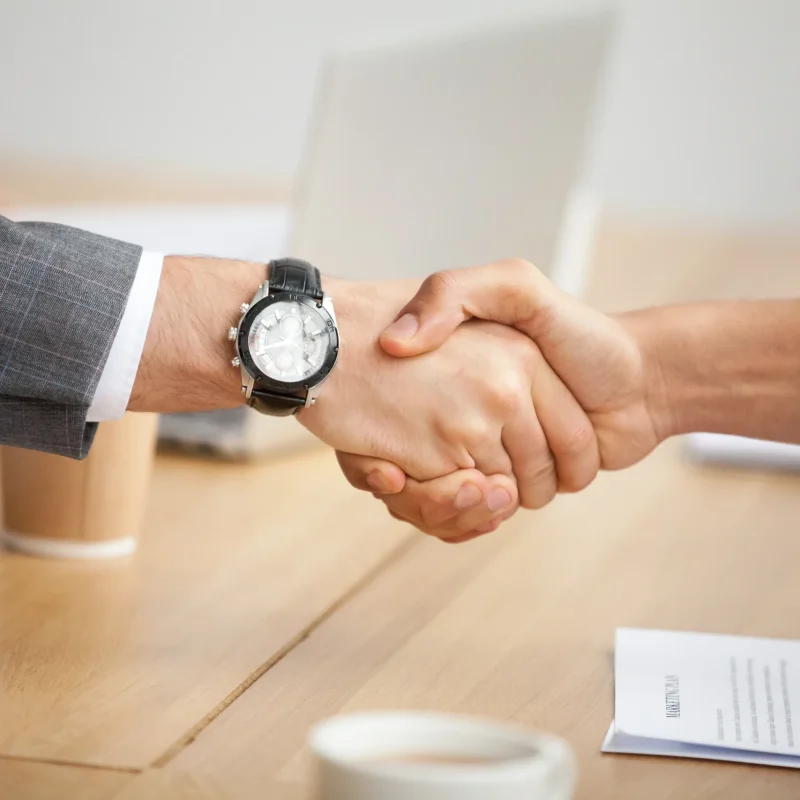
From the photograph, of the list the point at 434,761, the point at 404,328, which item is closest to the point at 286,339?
the point at 404,328

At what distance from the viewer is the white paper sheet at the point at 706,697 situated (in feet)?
2.30

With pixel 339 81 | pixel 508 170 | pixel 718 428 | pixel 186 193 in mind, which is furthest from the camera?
pixel 186 193

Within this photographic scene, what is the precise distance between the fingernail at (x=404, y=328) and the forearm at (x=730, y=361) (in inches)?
9.5

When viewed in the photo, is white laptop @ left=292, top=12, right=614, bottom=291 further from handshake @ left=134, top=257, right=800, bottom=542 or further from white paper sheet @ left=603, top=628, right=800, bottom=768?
white paper sheet @ left=603, top=628, right=800, bottom=768

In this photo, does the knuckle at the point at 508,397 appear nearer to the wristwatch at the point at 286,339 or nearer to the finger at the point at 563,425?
the finger at the point at 563,425

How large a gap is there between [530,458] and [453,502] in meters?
0.10

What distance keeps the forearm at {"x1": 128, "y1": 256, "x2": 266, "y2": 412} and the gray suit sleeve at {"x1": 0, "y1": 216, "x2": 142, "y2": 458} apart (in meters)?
0.07

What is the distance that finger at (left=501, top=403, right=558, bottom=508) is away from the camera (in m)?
1.10

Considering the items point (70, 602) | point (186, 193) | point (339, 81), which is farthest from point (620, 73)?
point (70, 602)

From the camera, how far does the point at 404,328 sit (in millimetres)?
1040

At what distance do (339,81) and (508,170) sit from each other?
0.29 m

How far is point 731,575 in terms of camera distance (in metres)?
1.06

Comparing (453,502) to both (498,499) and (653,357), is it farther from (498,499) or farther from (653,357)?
(653,357)

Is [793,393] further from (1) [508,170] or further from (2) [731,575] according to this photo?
(1) [508,170]
